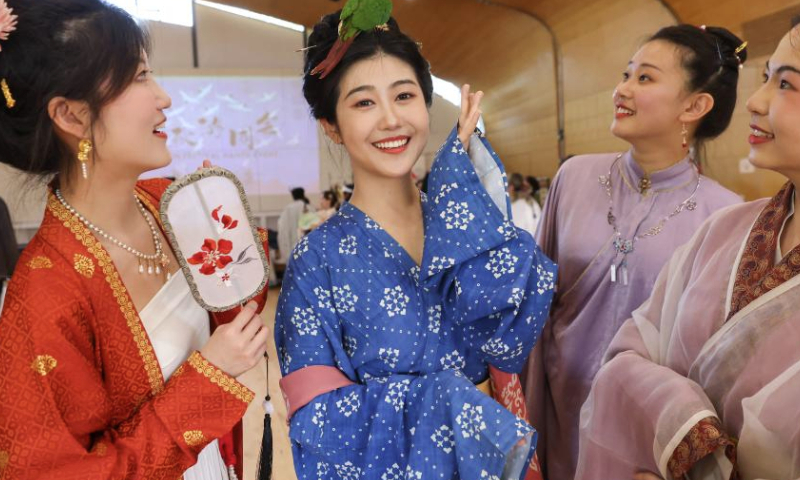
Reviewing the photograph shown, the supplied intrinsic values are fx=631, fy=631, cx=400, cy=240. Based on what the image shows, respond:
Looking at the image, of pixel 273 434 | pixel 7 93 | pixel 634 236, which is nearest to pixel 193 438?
pixel 7 93

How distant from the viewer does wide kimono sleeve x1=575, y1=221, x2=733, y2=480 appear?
3.39 feet

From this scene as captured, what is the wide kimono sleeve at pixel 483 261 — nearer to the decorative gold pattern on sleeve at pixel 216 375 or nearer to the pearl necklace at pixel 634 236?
the decorative gold pattern on sleeve at pixel 216 375

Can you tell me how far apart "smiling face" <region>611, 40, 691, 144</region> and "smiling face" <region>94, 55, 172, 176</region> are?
1.26 metres

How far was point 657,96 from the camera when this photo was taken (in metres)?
1.76

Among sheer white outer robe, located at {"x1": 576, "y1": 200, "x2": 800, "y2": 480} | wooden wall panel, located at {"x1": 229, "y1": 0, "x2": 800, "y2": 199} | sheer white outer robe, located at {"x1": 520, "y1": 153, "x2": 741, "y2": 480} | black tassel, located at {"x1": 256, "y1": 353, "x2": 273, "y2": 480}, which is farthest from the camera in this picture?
wooden wall panel, located at {"x1": 229, "y1": 0, "x2": 800, "y2": 199}

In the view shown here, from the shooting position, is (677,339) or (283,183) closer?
(677,339)

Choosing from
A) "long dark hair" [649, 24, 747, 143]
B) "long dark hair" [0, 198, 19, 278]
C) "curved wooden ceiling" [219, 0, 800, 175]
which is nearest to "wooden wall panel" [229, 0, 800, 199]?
"curved wooden ceiling" [219, 0, 800, 175]

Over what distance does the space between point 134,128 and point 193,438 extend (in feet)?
1.85

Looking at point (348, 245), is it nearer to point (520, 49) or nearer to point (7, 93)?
point (7, 93)

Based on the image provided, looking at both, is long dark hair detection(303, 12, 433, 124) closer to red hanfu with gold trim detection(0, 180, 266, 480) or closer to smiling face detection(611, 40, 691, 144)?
red hanfu with gold trim detection(0, 180, 266, 480)

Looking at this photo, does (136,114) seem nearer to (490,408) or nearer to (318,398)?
(318,398)

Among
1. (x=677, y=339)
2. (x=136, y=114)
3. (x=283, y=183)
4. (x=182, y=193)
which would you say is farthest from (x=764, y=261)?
(x=283, y=183)

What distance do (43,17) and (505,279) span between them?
0.89m

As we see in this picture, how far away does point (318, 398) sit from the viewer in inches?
44.8
